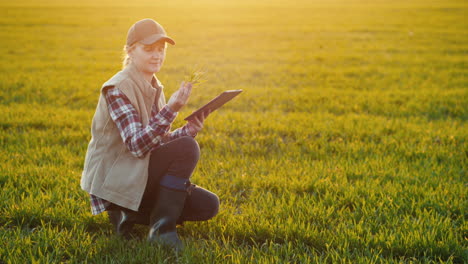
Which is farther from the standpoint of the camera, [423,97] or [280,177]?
→ [423,97]

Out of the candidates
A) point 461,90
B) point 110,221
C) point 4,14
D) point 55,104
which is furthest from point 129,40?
point 4,14

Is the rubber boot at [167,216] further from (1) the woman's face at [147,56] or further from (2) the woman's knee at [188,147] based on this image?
(1) the woman's face at [147,56]

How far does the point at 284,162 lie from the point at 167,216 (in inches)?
92.9

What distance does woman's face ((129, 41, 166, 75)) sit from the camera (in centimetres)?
321

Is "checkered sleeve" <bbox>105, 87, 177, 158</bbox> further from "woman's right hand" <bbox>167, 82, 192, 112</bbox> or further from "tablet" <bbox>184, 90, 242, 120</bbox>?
Answer: "tablet" <bbox>184, 90, 242, 120</bbox>

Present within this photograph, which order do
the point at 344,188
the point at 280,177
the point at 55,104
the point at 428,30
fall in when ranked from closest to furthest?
the point at 344,188 → the point at 280,177 → the point at 55,104 → the point at 428,30

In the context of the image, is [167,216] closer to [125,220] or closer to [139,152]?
[125,220]

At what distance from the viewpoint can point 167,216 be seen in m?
3.26

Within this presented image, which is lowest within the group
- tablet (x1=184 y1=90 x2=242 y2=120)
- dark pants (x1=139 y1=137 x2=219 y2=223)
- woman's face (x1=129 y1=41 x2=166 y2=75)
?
Answer: dark pants (x1=139 y1=137 x2=219 y2=223)

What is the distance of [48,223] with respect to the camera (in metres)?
3.59

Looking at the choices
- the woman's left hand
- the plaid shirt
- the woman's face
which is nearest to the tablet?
the woman's left hand

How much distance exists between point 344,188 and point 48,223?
9.31ft

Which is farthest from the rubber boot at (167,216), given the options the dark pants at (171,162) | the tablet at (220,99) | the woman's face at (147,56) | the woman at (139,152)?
the woman's face at (147,56)

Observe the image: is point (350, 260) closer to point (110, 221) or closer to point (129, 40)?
point (110, 221)
